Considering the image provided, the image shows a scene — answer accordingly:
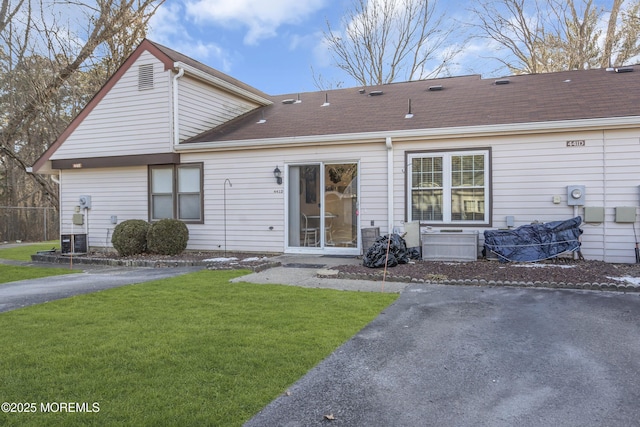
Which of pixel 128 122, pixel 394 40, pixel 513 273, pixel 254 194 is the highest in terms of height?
pixel 394 40

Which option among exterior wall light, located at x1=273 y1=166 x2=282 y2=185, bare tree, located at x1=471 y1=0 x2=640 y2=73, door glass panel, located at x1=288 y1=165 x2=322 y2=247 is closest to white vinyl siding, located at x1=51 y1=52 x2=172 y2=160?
exterior wall light, located at x1=273 y1=166 x2=282 y2=185

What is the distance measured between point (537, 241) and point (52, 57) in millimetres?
20451

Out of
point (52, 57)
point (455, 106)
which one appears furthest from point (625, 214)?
point (52, 57)

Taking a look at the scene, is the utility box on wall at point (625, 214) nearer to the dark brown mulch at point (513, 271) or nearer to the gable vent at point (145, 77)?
the dark brown mulch at point (513, 271)

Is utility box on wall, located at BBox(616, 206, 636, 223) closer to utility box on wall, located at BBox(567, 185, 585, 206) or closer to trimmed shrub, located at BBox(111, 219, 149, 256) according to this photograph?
utility box on wall, located at BBox(567, 185, 585, 206)

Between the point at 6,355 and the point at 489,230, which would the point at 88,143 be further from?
the point at 489,230

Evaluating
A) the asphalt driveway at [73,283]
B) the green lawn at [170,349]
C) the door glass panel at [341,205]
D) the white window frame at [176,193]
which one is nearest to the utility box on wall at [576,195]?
the door glass panel at [341,205]

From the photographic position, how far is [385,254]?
749 centimetres

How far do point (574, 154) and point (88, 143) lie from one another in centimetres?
1205

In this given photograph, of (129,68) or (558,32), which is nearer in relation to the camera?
(129,68)

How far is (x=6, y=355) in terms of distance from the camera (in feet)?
10.9

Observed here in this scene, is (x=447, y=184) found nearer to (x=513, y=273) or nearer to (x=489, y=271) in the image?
(x=489, y=271)

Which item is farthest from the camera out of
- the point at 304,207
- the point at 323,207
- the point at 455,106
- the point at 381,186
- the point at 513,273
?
the point at 455,106

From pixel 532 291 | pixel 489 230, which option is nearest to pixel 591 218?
pixel 489 230
